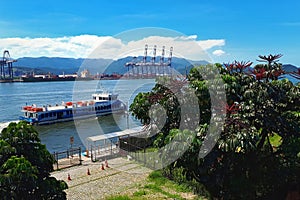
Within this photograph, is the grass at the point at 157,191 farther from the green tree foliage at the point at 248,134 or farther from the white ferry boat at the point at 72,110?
the white ferry boat at the point at 72,110

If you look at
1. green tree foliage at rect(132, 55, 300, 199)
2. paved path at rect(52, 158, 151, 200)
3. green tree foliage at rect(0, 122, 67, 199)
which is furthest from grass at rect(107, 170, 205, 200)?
green tree foliage at rect(0, 122, 67, 199)

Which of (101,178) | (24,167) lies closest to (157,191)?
(101,178)

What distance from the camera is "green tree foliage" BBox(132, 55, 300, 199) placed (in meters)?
7.43

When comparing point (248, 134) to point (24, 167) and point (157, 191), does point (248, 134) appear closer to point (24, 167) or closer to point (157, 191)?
point (157, 191)

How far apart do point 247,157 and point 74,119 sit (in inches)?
1066

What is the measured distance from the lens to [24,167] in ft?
16.5

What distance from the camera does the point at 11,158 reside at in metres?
5.14

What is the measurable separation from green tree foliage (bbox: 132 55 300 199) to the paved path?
2720 mm

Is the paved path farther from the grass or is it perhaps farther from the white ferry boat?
the white ferry boat

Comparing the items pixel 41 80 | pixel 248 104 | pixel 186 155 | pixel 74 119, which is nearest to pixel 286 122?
pixel 248 104

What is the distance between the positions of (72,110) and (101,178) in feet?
75.4

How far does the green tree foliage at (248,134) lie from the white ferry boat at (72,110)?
79.9 feet

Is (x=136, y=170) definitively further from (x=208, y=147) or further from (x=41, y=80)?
(x=41, y=80)

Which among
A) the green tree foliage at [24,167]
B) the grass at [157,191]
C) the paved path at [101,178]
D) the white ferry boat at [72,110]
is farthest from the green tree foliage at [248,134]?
the white ferry boat at [72,110]
